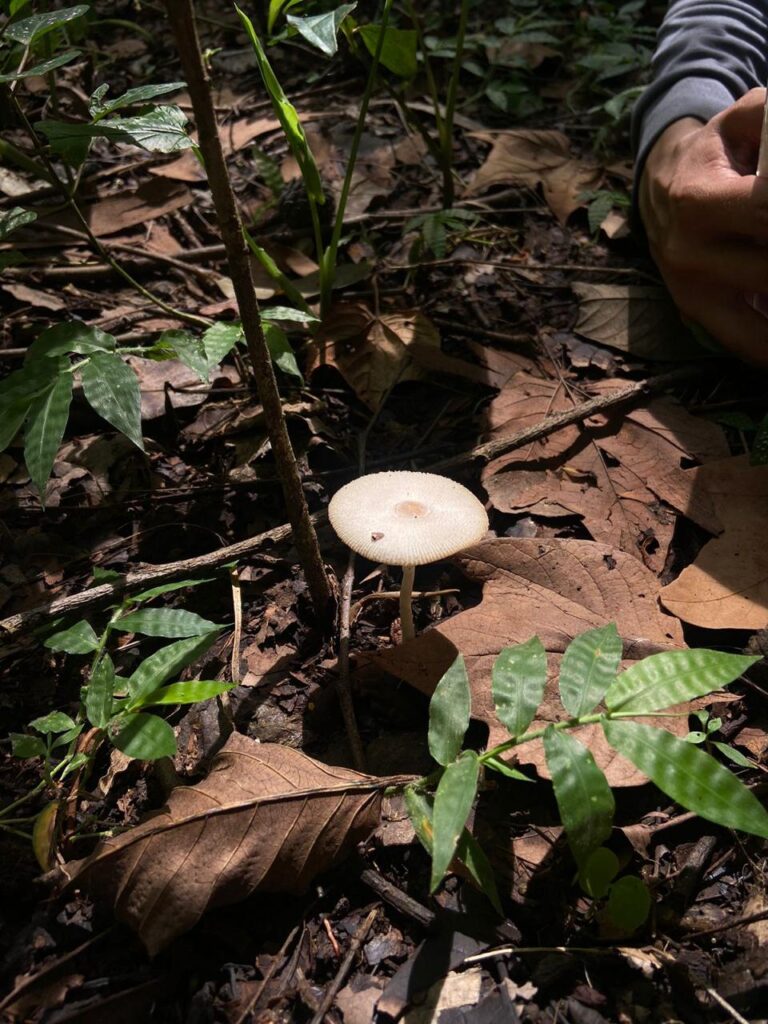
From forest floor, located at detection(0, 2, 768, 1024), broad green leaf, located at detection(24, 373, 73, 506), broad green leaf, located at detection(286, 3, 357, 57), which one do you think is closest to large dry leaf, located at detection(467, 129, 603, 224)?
forest floor, located at detection(0, 2, 768, 1024)

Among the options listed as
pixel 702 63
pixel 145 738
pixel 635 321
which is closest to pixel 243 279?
pixel 145 738

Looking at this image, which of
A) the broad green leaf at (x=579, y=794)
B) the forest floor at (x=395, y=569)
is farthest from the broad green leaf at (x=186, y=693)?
the broad green leaf at (x=579, y=794)

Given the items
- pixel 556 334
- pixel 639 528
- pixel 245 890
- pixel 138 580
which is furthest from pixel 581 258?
pixel 245 890

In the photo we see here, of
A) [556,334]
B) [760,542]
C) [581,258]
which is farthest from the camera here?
[581,258]

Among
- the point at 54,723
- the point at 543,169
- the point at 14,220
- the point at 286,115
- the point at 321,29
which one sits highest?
the point at 321,29

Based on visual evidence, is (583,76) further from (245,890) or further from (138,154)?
→ (245,890)

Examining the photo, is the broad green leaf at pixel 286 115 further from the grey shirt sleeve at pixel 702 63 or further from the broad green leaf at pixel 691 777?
the broad green leaf at pixel 691 777

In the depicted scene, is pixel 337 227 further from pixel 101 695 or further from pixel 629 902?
pixel 629 902

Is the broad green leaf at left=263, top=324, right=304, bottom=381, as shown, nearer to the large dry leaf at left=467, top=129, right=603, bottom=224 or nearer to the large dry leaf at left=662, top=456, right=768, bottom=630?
the large dry leaf at left=662, top=456, right=768, bottom=630
